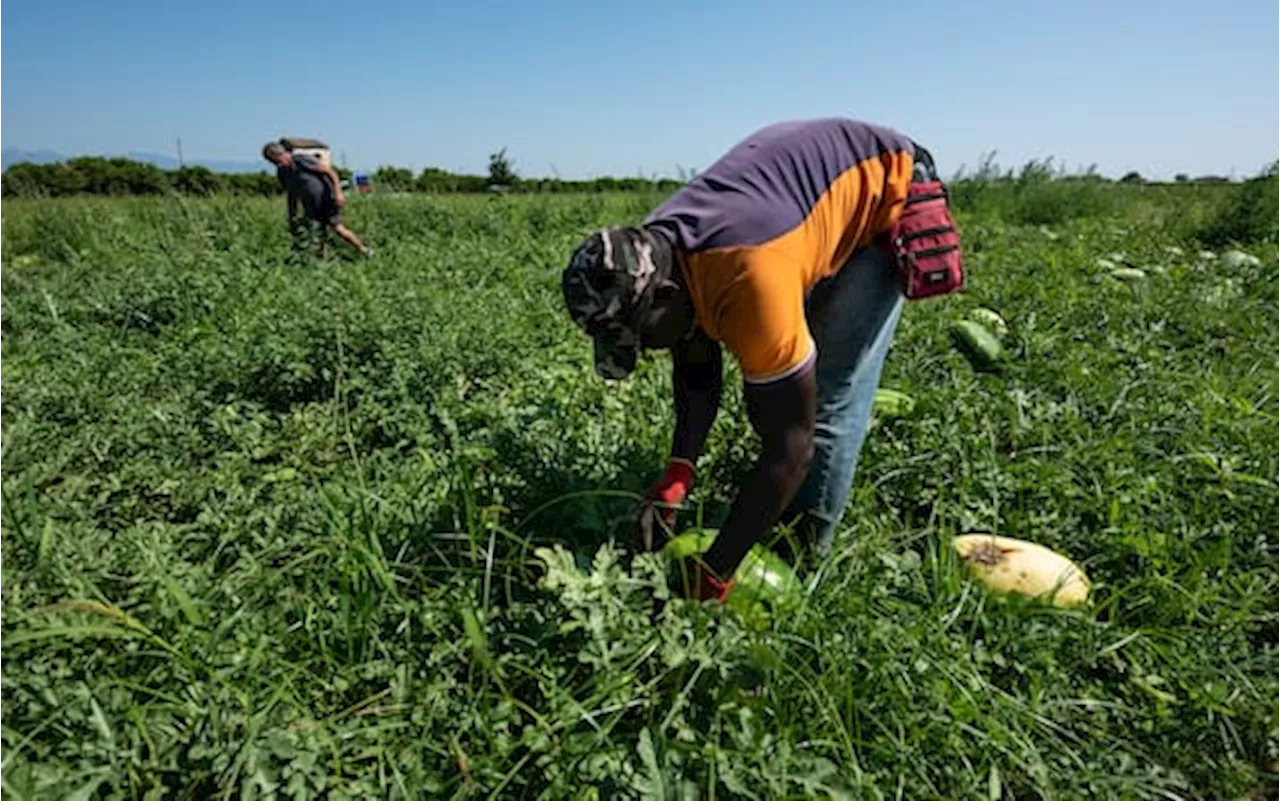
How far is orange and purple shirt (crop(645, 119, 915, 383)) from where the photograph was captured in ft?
4.90

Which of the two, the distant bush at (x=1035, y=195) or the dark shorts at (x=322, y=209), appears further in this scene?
the distant bush at (x=1035, y=195)

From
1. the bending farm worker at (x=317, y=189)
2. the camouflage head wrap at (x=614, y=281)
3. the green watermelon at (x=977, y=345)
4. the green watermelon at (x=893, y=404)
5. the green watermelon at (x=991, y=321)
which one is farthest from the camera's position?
the bending farm worker at (x=317, y=189)

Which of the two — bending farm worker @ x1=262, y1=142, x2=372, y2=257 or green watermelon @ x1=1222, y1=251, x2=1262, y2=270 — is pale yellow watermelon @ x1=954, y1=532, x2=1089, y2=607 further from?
bending farm worker @ x1=262, y1=142, x2=372, y2=257

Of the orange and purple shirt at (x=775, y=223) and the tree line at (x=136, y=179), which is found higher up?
the tree line at (x=136, y=179)

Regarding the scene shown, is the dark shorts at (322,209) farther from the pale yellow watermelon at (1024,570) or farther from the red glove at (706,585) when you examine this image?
the pale yellow watermelon at (1024,570)

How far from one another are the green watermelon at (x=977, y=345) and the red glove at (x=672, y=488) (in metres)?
2.18

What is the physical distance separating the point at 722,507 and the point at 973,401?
1.23 metres

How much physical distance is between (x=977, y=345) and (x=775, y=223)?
254 centimetres

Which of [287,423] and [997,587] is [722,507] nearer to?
[997,587]

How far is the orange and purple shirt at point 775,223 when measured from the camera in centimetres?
149

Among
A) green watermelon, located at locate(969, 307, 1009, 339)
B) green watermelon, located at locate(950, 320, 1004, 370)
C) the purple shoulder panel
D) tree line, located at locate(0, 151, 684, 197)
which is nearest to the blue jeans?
the purple shoulder panel

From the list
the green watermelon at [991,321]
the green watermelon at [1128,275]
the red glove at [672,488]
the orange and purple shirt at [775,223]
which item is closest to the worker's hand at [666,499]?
the red glove at [672,488]

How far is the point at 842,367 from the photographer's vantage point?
2.03m

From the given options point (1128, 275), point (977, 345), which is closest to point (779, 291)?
point (977, 345)
